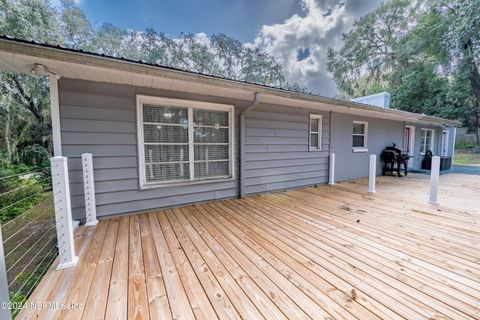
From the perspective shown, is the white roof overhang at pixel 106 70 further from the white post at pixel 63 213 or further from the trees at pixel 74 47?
the trees at pixel 74 47

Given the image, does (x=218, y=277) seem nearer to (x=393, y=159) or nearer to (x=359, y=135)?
(x=359, y=135)

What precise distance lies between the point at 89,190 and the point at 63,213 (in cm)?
111

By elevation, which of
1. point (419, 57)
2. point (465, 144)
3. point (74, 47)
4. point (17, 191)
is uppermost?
point (419, 57)

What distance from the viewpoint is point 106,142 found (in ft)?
10.4

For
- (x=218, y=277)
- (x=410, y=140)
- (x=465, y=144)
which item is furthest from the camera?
(x=465, y=144)

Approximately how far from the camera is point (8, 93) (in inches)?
265

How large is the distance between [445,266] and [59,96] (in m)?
4.91

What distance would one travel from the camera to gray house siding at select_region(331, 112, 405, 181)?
6.17 metres

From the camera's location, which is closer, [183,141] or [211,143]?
[183,141]

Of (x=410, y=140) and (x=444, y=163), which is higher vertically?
(x=410, y=140)

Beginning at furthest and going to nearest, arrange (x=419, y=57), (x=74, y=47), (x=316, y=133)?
1. (x=419, y=57)
2. (x=74, y=47)
3. (x=316, y=133)

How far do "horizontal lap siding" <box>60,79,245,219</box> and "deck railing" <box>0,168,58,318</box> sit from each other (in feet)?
1.89

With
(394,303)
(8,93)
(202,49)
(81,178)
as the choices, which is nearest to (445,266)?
(394,303)

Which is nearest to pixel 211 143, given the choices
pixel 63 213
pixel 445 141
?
pixel 63 213
